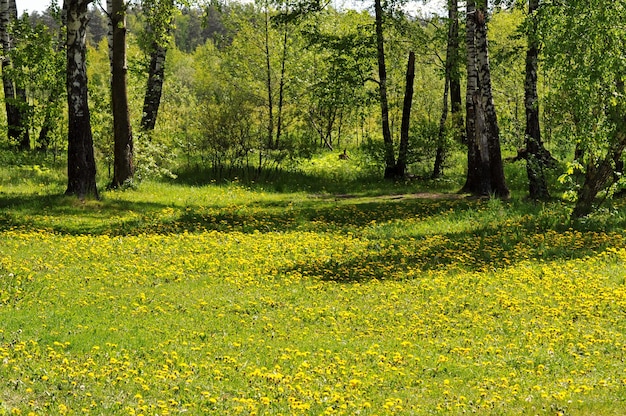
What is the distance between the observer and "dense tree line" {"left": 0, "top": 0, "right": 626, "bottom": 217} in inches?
661

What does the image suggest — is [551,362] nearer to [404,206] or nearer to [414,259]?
[414,259]

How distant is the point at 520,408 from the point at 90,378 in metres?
4.62

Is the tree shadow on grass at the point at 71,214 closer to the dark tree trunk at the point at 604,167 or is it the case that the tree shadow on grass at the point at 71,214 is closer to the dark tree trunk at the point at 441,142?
the dark tree trunk at the point at 604,167

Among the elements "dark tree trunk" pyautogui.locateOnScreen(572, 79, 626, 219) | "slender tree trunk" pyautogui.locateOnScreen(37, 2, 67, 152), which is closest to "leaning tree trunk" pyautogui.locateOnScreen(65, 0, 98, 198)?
"slender tree trunk" pyautogui.locateOnScreen(37, 2, 67, 152)

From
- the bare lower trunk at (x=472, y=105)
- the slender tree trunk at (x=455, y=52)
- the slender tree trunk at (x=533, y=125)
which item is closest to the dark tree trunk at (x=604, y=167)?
the slender tree trunk at (x=533, y=125)

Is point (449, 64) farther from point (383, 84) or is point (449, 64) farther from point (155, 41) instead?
point (155, 41)

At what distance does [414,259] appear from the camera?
49.6 feet

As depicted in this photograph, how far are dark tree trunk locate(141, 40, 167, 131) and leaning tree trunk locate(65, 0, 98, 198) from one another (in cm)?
696

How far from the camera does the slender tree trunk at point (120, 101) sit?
21219mm

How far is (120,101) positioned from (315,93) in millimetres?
9997

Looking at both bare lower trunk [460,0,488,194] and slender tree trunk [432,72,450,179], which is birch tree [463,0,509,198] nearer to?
bare lower trunk [460,0,488,194]

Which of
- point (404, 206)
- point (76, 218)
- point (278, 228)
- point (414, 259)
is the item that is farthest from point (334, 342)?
point (404, 206)

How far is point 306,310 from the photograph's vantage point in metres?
11.2

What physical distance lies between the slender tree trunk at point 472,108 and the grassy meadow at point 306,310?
3.17 m
